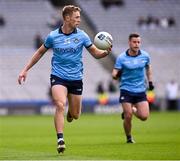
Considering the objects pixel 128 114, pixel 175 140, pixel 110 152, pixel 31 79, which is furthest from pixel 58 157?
pixel 31 79

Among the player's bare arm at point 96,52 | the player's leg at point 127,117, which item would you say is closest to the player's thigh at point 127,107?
the player's leg at point 127,117

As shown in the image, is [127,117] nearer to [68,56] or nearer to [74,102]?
[74,102]

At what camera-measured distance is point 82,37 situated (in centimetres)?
1575

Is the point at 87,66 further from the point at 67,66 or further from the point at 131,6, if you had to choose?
the point at 67,66

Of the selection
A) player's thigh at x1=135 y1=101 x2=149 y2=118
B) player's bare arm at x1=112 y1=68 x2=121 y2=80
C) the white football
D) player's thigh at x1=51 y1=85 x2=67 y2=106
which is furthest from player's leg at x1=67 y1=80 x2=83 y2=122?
player's thigh at x1=135 y1=101 x2=149 y2=118

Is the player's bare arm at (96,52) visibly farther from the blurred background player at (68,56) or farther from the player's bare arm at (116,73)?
the player's bare arm at (116,73)

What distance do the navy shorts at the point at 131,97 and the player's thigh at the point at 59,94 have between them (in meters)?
3.96

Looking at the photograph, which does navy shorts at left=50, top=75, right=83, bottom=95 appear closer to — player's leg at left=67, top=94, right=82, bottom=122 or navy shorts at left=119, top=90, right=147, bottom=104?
player's leg at left=67, top=94, right=82, bottom=122

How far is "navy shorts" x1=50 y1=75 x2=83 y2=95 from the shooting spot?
1558cm

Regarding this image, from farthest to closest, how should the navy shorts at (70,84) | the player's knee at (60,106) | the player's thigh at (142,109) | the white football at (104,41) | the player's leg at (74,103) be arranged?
the player's thigh at (142,109), the player's leg at (74,103), the navy shorts at (70,84), the white football at (104,41), the player's knee at (60,106)

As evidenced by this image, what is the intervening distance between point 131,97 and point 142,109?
39 cm

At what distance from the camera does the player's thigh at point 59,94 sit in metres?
15.2

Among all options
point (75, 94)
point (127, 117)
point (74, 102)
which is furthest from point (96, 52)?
point (127, 117)

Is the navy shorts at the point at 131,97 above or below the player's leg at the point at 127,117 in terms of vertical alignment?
above
